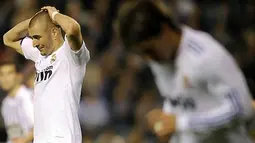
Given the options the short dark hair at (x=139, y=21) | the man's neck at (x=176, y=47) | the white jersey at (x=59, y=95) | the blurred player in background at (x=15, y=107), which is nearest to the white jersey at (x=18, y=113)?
the blurred player in background at (x=15, y=107)

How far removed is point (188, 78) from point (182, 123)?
0.17 meters

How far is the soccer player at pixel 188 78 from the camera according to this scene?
1951 mm

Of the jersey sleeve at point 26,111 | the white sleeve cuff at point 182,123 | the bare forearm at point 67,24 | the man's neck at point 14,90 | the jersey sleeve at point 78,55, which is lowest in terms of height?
the white sleeve cuff at point 182,123

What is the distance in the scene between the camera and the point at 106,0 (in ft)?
8.87

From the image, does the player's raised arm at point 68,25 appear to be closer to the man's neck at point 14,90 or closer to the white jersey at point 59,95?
the white jersey at point 59,95

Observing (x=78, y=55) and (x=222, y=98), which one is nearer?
(x=78, y=55)

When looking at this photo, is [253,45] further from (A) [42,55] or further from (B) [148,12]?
(A) [42,55]

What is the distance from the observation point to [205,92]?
2.20 m

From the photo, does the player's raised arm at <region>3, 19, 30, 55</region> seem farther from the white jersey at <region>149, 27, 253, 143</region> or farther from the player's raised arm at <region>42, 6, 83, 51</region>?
the white jersey at <region>149, 27, 253, 143</region>

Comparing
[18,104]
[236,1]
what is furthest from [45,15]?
[236,1]

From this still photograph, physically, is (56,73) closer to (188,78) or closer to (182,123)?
(182,123)

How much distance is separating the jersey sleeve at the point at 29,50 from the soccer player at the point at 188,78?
0.93 meters

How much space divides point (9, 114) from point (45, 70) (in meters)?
0.64

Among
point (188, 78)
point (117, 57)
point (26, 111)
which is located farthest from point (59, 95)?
point (117, 57)
